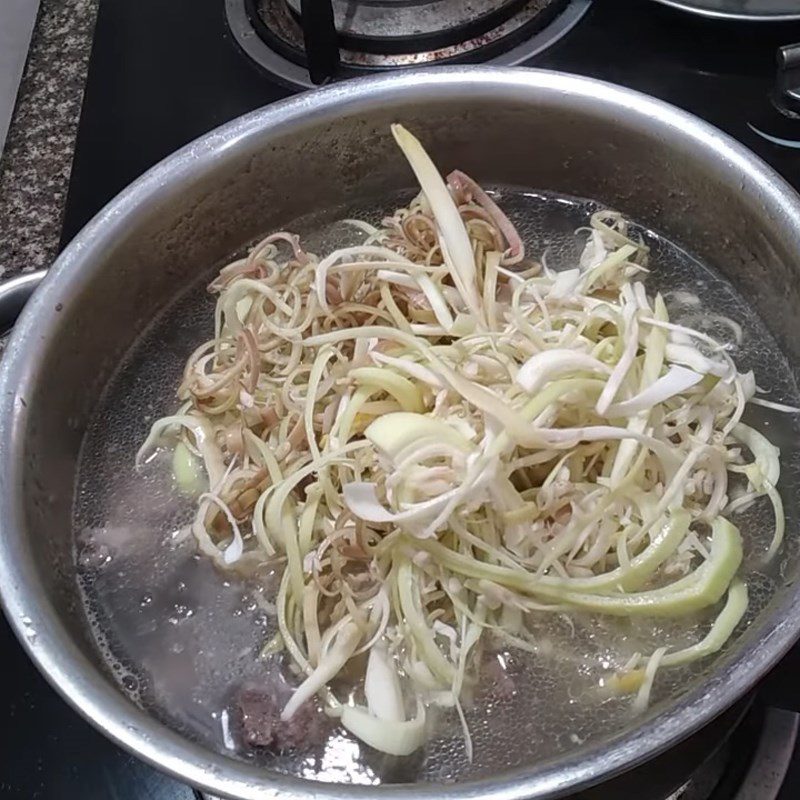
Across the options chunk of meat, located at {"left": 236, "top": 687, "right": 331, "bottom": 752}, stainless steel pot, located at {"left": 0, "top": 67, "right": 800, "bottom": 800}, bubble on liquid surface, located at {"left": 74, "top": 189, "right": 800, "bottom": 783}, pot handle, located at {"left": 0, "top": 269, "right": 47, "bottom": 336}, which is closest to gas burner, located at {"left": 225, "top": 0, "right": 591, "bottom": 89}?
stainless steel pot, located at {"left": 0, "top": 67, "right": 800, "bottom": 800}

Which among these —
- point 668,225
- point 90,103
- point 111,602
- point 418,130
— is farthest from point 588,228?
point 90,103

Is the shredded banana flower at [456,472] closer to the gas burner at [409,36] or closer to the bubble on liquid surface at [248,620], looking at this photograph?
the bubble on liquid surface at [248,620]

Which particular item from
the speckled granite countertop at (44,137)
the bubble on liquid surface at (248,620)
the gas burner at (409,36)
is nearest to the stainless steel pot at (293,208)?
the bubble on liquid surface at (248,620)

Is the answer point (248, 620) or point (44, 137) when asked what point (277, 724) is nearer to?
point (248, 620)

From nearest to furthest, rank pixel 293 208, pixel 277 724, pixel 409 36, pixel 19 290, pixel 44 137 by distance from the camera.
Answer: pixel 277 724, pixel 19 290, pixel 293 208, pixel 409 36, pixel 44 137

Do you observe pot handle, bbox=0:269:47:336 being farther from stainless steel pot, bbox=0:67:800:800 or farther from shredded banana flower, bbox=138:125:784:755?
shredded banana flower, bbox=138:125:784:755

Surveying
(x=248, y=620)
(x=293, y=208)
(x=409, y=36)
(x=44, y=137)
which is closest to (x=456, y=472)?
(x=248, y=620)
